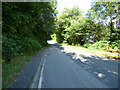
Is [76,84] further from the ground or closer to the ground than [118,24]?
closer to the ground

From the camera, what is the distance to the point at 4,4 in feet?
13.1

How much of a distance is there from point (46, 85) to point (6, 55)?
9.99ft

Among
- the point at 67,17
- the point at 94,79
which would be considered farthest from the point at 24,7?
the point at 67,17

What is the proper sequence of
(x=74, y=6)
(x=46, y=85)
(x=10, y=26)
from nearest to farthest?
(x=46, y=85) < (x=10, y=26) < (x=74, y=6)

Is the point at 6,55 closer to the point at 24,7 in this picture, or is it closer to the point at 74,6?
the point at 24,7

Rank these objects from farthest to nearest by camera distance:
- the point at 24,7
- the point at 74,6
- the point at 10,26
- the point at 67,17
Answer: the point at 67,17, the point at 74,6, the point at 24,7, the point at 10,26

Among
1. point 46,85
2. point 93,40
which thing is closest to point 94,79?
point 46,85

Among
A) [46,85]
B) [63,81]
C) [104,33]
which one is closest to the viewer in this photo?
[46,85]

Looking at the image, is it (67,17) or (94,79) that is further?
(67,17)

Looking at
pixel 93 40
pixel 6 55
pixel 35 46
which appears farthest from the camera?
pixel 93 40

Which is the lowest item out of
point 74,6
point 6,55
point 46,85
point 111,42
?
point 46,85

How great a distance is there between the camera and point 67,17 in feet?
80.9

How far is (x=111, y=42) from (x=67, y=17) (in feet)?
59.7

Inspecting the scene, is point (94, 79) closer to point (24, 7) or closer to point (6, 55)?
point (6, 55)
